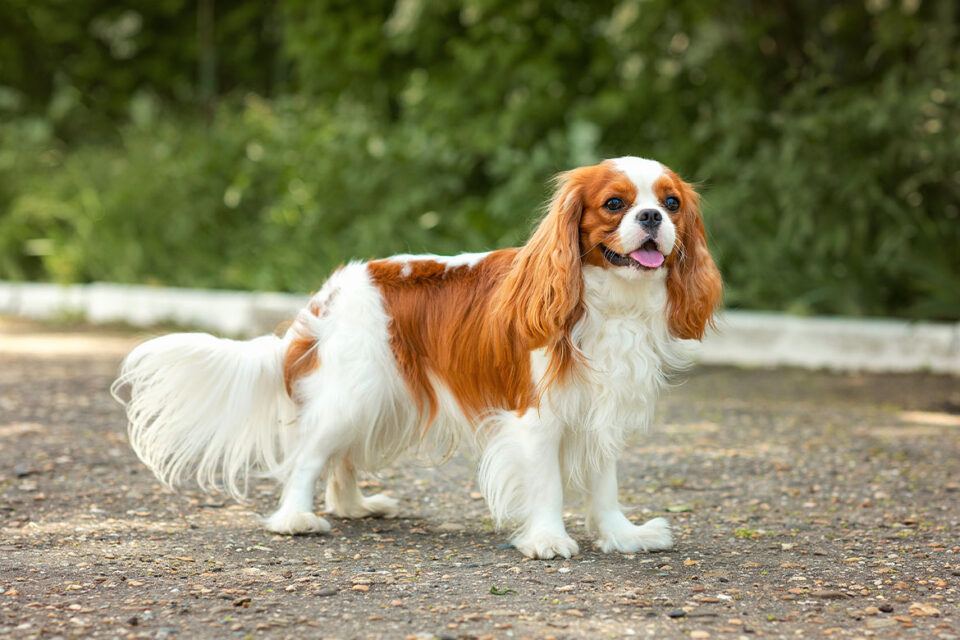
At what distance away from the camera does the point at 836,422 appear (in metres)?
6.54

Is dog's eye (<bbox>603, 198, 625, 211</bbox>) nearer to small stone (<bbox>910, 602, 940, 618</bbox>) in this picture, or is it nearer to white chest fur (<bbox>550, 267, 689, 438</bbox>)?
white chest fur (<bbox>550, 267, 689, 438</bbox>)

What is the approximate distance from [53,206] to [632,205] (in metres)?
9.96

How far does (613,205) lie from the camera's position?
381 centimetres

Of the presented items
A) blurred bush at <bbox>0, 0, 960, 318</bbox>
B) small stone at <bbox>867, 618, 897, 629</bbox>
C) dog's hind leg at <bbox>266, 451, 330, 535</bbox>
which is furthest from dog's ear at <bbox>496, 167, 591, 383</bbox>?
blurred bush at <bbox>0, 0, 960, 318</bbox>

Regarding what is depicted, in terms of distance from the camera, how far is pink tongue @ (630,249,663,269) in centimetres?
375

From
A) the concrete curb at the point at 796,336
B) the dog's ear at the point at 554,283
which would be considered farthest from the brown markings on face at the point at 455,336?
the concrete curb at the point at 796,336

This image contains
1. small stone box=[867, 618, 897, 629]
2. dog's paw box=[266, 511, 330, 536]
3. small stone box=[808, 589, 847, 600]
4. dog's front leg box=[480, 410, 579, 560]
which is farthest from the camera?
dog's paw box=[266, 511, 330, 536]

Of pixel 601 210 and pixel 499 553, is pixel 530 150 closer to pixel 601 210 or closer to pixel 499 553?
pixel 601 210

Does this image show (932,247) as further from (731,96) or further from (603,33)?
(603,33)

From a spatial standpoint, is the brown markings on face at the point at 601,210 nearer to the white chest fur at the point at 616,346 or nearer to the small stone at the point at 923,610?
the white chest fur at the point at 616,346

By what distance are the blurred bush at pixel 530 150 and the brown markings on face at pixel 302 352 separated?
4474mm

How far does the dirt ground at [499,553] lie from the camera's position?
3244mm

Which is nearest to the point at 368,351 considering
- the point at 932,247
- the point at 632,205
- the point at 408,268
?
the point at 408,268

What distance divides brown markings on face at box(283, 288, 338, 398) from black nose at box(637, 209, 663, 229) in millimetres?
1258
